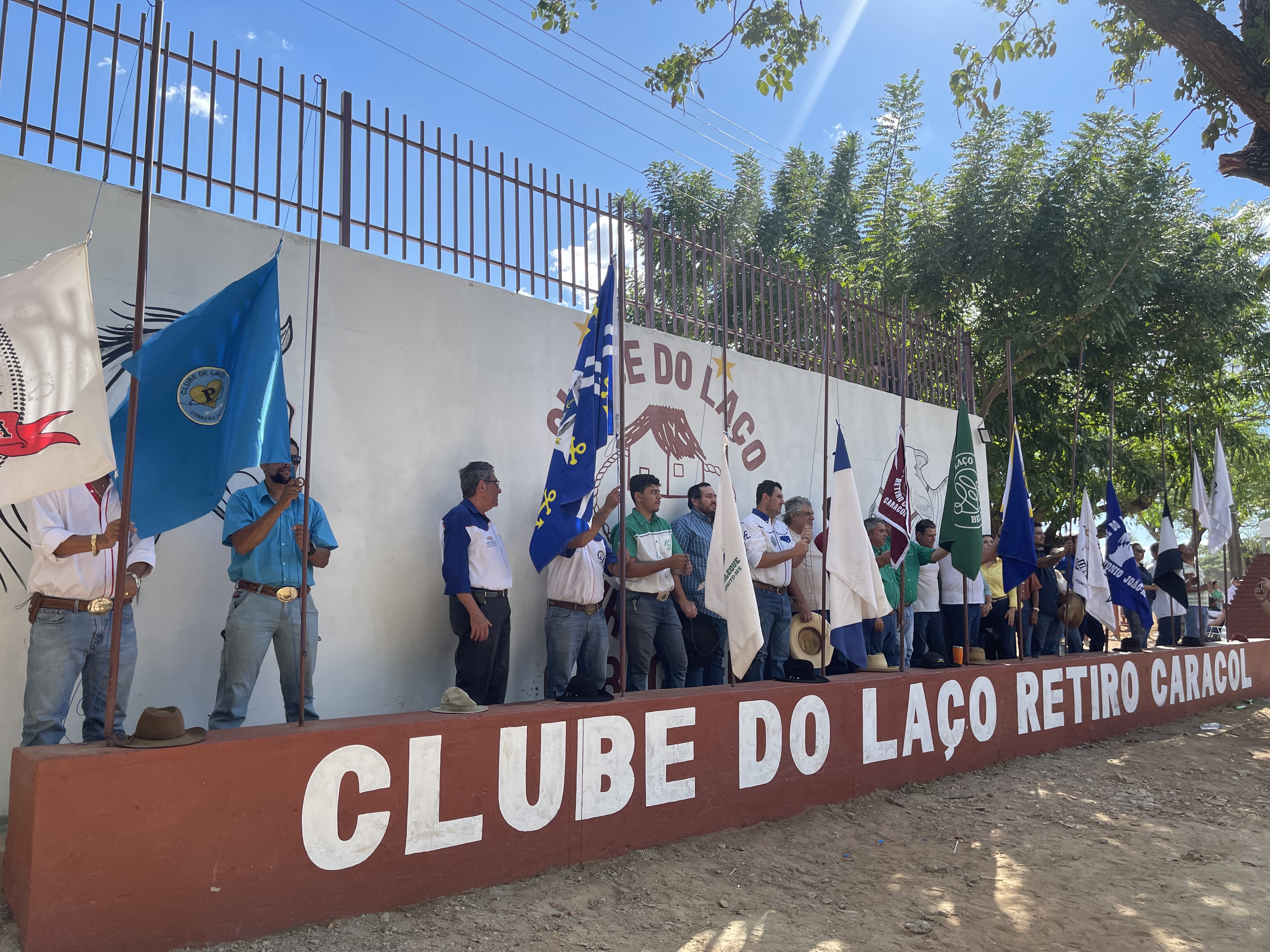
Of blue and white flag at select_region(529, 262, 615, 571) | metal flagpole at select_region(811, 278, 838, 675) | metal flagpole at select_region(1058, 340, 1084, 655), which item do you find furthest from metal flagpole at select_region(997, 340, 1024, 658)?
blue and white flag at select_region(529, 262, 615, 571)

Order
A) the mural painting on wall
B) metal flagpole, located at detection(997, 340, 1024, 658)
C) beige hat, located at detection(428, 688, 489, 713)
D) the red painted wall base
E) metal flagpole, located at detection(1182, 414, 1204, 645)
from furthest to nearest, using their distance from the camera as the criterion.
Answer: metal flagpole, located at detection(1182, 414, 1204, 645)
metal flagpole, located at detection(997, 340, 1024, 658)
the mural painting on wall
beige hat, located at detection(428, 688, 489, 713)
the red painted wall base

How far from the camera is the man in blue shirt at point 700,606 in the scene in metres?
6.35

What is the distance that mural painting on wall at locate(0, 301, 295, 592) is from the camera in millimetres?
4355

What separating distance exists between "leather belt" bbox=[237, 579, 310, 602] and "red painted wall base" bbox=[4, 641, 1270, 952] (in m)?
1.03

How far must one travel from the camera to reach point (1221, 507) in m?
10.7

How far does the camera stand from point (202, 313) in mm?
3736

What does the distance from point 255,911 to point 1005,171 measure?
11.7 metres

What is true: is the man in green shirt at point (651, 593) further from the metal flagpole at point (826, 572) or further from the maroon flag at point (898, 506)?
the maroon flag at point (898, 506)

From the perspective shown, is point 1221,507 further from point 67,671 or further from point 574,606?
point 67,671

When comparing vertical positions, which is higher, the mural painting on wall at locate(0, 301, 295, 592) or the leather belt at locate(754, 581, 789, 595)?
the mural painting on wall at locate(0, 301, 295, 592)

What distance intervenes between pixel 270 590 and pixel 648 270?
13.9ft

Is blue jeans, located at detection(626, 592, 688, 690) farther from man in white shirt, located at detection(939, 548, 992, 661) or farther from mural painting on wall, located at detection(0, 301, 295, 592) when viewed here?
man in white shirt, located at detection(939, 548, 992, 661)

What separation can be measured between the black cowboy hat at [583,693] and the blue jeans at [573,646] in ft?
3.24

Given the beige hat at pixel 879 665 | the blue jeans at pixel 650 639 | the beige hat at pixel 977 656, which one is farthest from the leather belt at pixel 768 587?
the beige hat at pixel 977 656
